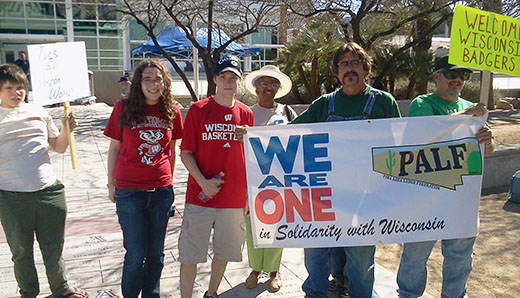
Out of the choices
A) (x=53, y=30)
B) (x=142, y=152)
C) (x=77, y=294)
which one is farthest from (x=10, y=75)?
(x=53, y=30)

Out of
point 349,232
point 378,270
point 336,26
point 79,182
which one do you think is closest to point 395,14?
point 336,26

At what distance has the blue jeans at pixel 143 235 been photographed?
327 cm

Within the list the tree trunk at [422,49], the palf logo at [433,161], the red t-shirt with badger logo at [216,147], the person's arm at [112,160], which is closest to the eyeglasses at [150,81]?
the red t-shirt with badger logo at [216,147]

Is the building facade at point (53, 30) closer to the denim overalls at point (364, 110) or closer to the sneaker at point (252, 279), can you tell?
the sneaker at point (252, 279)

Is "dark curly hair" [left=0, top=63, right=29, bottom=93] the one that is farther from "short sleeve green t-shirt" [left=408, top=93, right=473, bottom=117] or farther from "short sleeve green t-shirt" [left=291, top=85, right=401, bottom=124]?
"short sleeve green t-shirt" [left=408, top=93, right=473, bottom=117]

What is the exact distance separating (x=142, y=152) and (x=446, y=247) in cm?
223

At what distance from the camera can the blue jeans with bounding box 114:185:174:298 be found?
3.27 metres

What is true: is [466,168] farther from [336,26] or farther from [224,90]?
[336,26]

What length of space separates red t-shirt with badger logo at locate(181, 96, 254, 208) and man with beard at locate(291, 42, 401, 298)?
521 mm

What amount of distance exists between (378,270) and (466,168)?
157 cm

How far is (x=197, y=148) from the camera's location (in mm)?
3385

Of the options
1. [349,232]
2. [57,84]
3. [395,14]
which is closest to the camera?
[349,232]

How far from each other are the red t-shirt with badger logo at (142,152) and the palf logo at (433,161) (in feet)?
4.82

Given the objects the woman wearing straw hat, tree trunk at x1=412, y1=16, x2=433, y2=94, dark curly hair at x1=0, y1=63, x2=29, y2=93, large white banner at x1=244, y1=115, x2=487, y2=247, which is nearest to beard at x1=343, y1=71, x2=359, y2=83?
large white banner at x1=244, y1=115, x2=487, y2=247
